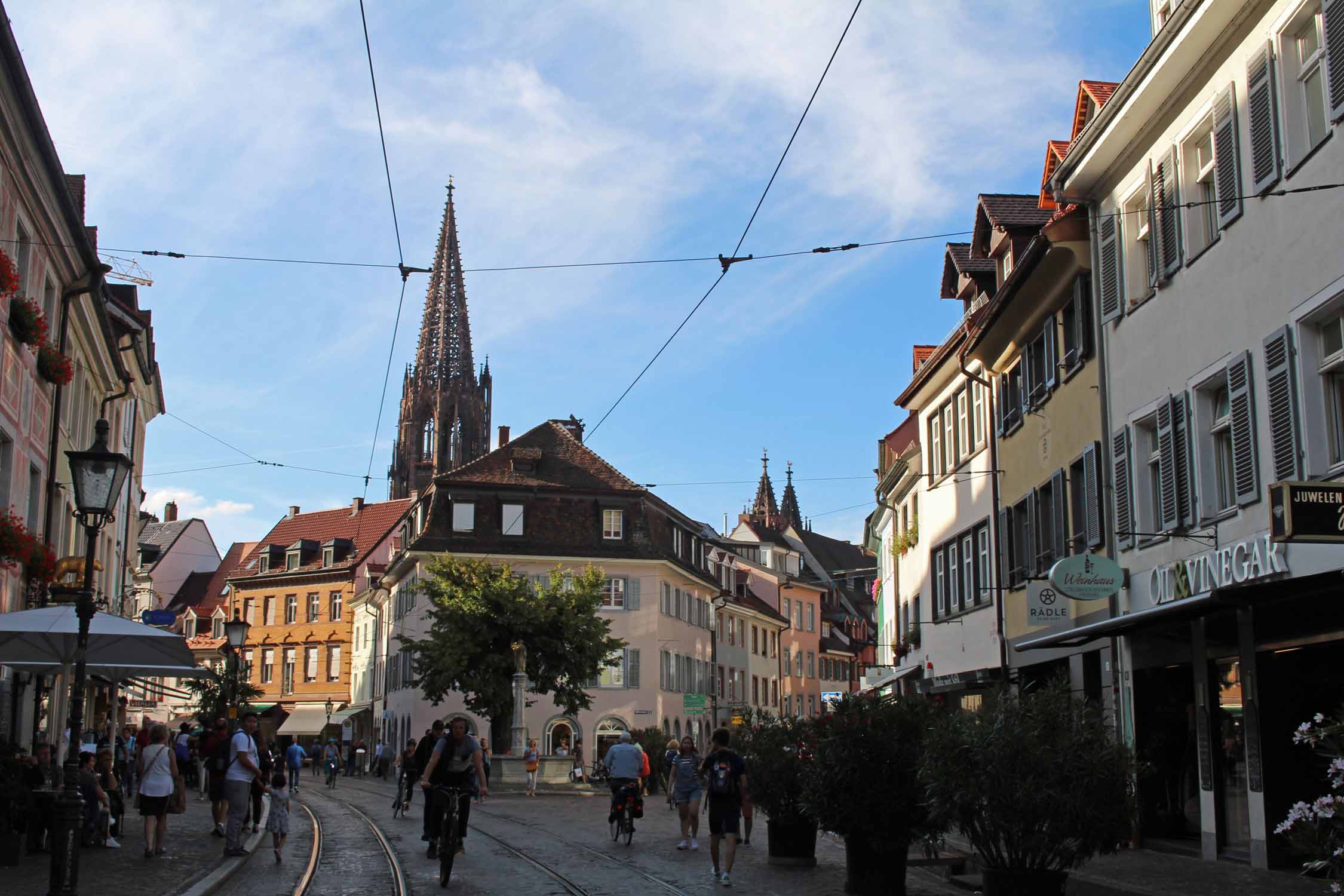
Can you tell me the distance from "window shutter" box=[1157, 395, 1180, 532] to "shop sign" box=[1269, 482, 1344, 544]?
5609 millimetres

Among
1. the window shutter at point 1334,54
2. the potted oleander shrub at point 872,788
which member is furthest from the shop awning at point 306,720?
the window shutter at point 1334,54

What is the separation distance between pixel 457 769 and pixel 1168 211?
10.5m

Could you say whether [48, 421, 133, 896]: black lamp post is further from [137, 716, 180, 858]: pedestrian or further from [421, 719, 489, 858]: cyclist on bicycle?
[137, 716, 180, 858]: pedestrian

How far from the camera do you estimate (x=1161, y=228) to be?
17.7 metres

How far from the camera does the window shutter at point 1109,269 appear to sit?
19.2 m

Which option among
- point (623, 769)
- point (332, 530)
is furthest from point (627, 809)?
point (332, 530)

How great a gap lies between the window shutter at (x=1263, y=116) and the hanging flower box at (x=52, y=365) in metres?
17.5

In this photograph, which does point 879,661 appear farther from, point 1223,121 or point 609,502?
point 1223,121

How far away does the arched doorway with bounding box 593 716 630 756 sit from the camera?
5731 cm

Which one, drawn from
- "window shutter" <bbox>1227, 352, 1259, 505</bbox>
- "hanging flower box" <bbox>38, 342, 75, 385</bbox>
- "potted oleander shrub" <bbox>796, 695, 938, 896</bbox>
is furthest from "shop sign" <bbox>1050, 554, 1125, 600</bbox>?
"hanging flower box" <bbox>38, 342, 75, 385</bbox>

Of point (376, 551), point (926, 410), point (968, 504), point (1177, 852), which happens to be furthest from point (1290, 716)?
point (376, 551)

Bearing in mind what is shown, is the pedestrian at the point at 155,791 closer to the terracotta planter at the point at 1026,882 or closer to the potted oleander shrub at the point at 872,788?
the potted oleander shrub at the point at 872,788

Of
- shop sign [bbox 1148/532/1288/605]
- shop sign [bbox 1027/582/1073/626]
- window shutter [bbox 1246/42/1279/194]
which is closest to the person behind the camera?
shop sign [bbox 1148/532/1288/605]

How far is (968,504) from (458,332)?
377 feet
